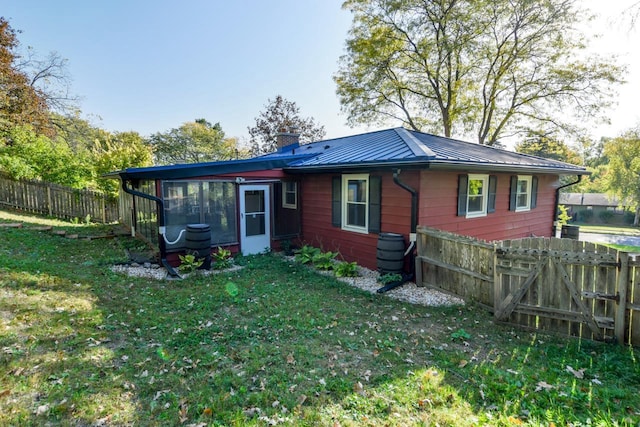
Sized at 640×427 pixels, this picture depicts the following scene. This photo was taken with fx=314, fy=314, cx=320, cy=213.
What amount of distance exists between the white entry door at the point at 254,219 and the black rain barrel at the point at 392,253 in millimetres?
3838

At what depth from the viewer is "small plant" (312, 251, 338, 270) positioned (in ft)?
25.5

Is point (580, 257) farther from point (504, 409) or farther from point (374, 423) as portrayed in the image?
point (374, 423)

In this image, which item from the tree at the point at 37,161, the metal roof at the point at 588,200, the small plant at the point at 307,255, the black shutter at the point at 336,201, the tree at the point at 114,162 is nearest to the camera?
the small plant at the point at 307,255

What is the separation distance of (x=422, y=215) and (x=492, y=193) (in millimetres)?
3170

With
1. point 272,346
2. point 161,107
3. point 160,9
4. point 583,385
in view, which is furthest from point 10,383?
point 161,107

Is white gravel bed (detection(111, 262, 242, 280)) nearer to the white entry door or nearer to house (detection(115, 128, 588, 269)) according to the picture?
house (detection(115, 128, 588, 269))

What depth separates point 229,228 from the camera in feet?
28.1

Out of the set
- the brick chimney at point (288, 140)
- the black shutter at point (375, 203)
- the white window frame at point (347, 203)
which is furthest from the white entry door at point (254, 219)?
the brick chimney at point (288, 140)

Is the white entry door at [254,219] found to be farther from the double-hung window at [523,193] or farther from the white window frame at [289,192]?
the double-hung window at [523,193]

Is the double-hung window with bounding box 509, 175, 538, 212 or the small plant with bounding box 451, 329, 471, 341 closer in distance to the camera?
the small plant with bounding box 451, 329, 471, 341

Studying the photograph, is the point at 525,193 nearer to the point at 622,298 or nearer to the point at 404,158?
the point at 404,158

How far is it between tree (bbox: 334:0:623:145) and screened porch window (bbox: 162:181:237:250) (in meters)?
15.8

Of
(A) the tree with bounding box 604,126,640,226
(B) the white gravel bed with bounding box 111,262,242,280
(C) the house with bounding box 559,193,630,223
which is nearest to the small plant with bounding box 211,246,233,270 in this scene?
(B) the white gravel bed with bounding box 111,262,242,280

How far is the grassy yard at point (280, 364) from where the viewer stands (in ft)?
8.58
